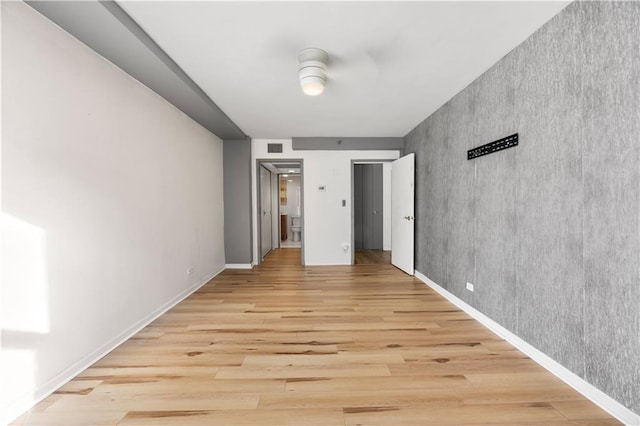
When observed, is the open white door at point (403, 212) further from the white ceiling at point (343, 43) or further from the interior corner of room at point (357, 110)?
the white ceiling at point (343, 43)

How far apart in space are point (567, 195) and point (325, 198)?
150 inches

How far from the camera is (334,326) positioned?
2.65 m

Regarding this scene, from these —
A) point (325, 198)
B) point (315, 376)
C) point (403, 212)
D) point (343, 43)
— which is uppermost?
point (343, 43)

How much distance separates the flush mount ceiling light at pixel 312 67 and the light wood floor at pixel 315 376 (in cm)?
221

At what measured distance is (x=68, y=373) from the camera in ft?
5.94

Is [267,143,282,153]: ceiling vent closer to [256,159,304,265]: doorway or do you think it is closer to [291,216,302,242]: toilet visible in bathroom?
[256,159,304,265]: doorway

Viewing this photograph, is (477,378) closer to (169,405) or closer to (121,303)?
(169,405)

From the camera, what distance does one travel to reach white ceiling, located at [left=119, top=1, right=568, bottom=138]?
5.83 ft

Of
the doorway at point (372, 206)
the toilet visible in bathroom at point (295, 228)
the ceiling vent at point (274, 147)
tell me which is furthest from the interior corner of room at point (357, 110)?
the toilet visible in bathroom at point (295, 228)

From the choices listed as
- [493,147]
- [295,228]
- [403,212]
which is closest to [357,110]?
[493,147]

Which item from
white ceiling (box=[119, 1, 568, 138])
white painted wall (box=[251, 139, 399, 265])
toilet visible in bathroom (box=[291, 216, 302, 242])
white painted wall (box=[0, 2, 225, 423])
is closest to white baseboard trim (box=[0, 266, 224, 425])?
white painted wall (box=[0, 2, 225, 423])

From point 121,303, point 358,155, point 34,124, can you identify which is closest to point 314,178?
point 358,155

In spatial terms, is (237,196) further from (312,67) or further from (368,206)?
(368,206)

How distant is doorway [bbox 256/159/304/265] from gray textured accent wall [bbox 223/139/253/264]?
0.87 ft
